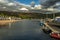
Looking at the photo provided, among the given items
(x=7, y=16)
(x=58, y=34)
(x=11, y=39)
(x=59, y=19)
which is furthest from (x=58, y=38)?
(x=7, y=16)

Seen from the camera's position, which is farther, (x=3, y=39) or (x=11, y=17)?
(x=11, y=17)

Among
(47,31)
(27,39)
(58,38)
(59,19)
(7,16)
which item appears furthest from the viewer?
(7,16)

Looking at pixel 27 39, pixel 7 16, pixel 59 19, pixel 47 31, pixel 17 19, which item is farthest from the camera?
pixel 17 19

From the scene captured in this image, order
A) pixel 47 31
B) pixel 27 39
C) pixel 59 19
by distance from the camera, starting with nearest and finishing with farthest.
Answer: pixel 27 39, pixel 47 31, pixel 59 19

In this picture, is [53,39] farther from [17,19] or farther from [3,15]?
[17,19]

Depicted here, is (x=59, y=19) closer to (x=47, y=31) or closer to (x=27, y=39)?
(x=47, y=31)

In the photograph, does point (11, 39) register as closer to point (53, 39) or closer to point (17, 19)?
point (53, 39)

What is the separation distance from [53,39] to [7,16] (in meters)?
86.0

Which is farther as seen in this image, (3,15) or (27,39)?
(3,15)

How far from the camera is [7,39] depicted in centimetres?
2606

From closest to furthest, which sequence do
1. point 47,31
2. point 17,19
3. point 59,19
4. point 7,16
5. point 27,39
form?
point 27,39, point 47,31, point 59,19, point 7,16, point 17,19

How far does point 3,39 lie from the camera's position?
1021 inches

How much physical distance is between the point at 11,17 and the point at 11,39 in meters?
88.5

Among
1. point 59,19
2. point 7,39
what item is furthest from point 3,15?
point 7,39
